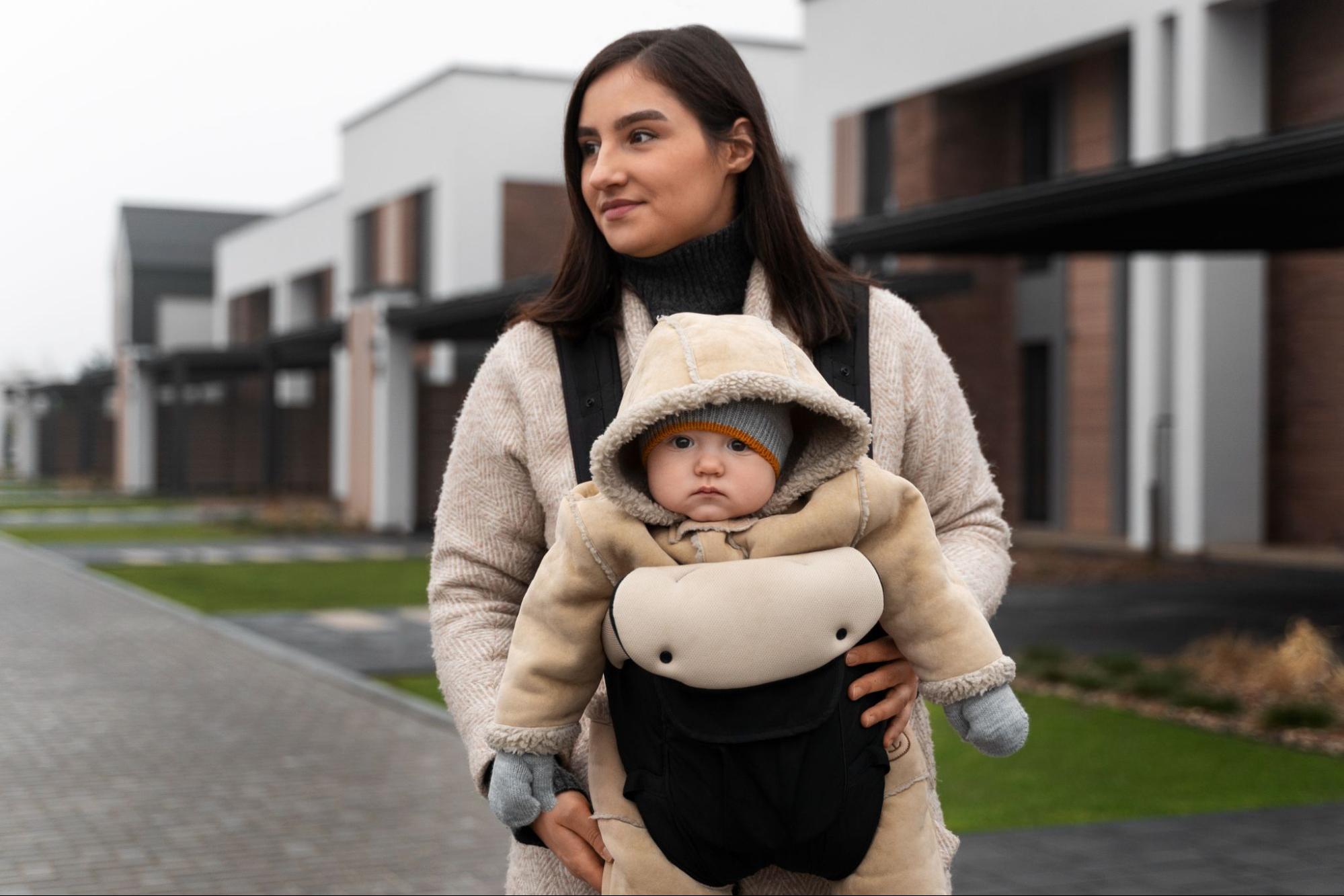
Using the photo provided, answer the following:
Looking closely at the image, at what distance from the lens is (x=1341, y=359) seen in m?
20.1

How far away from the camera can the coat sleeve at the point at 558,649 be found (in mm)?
2031

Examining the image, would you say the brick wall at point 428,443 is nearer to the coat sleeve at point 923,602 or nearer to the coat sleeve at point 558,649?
the coat sleeve at point 558,649

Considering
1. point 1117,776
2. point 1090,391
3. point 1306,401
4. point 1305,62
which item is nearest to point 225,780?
point 1117,776

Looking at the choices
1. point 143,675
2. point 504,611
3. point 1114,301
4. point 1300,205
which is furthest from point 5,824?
point 1114,301

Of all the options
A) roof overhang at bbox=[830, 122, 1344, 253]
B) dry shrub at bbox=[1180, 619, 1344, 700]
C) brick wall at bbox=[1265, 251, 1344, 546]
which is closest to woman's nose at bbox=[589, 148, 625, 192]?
dry shrub at bbox=[1180, 619, 1344, 700]

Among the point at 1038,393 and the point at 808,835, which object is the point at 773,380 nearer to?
the point at 808,835

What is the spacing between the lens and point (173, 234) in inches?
2458

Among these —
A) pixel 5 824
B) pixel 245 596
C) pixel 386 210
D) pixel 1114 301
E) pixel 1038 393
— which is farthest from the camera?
pixel 386 210

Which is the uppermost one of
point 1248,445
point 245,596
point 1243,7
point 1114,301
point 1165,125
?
point 1243,7

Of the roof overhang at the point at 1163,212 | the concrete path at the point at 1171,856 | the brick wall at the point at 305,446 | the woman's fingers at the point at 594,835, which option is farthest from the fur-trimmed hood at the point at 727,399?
the brick wall at the point at 305,446

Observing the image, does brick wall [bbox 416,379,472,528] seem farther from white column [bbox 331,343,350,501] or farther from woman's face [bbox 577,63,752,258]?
woman's face [bbox 577,63,752,258]

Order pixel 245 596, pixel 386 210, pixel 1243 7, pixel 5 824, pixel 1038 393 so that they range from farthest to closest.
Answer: pixel 386 210 < pixel 1038 393 < pixel 1243 7 < pixel 245 596 < pixel 5 824

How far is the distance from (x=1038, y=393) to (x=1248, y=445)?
4985mm

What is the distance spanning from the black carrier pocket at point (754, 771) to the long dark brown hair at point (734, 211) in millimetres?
610
